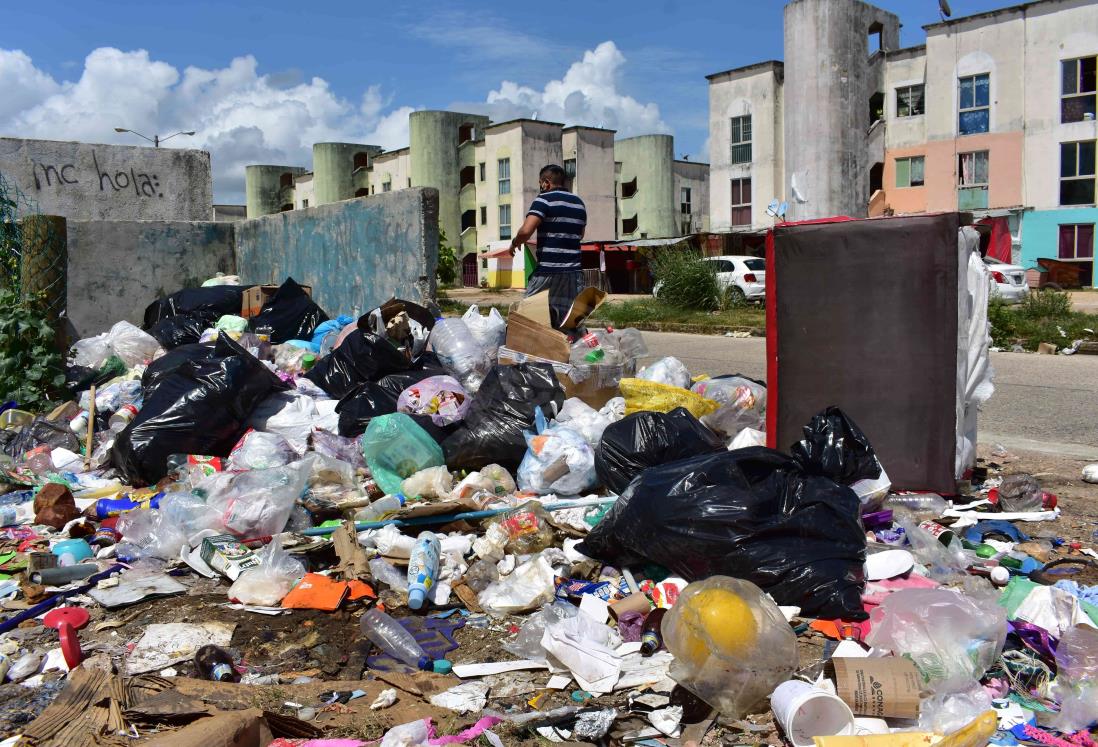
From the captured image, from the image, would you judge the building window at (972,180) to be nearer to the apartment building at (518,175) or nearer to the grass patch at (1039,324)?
the apartment building at (518,175)

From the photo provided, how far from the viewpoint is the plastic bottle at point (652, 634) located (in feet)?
8.94

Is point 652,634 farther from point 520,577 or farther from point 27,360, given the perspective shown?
point 27,360

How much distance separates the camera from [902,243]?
386cm

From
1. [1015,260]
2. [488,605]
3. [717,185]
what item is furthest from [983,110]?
[488,605]

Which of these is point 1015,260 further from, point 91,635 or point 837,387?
point 91,635

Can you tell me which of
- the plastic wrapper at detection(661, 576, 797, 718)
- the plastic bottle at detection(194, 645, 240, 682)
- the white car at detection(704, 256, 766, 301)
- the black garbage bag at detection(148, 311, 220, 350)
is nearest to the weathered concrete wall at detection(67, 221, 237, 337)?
the black garbage bag at detection(148, 311, 220, 350)

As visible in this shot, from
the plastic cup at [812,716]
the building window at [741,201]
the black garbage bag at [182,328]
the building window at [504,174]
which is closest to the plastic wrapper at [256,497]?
the plastic cup at [812,716]

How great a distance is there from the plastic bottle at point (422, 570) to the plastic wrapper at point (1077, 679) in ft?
6.38

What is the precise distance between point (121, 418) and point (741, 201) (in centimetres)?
3042

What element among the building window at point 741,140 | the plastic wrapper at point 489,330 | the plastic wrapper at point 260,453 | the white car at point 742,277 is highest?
the building window at point 741,140

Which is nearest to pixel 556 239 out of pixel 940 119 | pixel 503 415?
pixel 503 415

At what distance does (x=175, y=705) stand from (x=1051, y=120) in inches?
1208

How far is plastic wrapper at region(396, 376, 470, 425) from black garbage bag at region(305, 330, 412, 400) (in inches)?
21.3

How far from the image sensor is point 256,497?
3.79m
